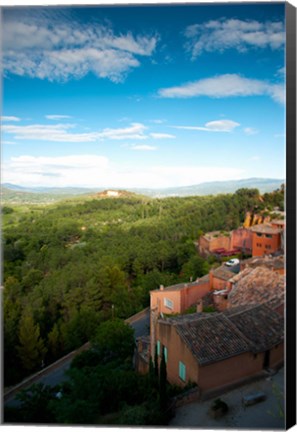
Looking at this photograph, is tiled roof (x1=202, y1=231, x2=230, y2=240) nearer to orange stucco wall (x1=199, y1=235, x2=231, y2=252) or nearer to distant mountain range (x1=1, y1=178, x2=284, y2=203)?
orange stucco wall (x1=199, y1=235, x2=231, y2=252)

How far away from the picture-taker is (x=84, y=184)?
5184mm

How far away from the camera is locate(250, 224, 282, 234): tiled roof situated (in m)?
5.11

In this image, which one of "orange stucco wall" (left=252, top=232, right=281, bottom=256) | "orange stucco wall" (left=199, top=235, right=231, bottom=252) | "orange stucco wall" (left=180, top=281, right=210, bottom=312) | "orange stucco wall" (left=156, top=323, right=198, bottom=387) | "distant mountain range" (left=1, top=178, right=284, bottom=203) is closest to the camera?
"orange stucco wall" (left=156, top=323, right=198, bottom=387)

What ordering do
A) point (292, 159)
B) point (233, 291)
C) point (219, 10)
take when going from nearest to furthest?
point (292, 159) < point (219, 10) < point (233, 291)

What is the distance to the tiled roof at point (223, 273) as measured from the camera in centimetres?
659

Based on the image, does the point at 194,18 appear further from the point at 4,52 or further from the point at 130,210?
the point at 130,210

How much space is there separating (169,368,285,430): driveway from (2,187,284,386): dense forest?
185cm

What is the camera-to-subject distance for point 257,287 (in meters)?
4.89

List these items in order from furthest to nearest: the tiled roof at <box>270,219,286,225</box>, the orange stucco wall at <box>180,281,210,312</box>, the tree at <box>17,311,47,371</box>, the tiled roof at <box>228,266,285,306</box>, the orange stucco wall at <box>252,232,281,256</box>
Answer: the orange stucco wall at <box>180,281,210,312</box> < the orange stucco wall at <box>252,232,281,256</box> < the tree at <box>17,311,47,371</box> < the tiled roof at <box>228,266,285,306</box> < the tiled roof at <box>270,219,286,225</box>

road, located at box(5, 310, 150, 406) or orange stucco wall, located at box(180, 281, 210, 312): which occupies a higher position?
orange stucco wall, located at box(180, 281, 210, 312)

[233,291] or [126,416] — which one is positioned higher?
[233,291]

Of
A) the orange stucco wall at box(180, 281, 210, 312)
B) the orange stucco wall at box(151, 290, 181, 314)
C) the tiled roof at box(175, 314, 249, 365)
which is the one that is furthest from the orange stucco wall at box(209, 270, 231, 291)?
the tiled roof at box(175, 314, 249, 365)

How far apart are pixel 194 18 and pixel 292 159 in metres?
1.78

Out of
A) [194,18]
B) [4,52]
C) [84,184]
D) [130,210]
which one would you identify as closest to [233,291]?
[130,210]
